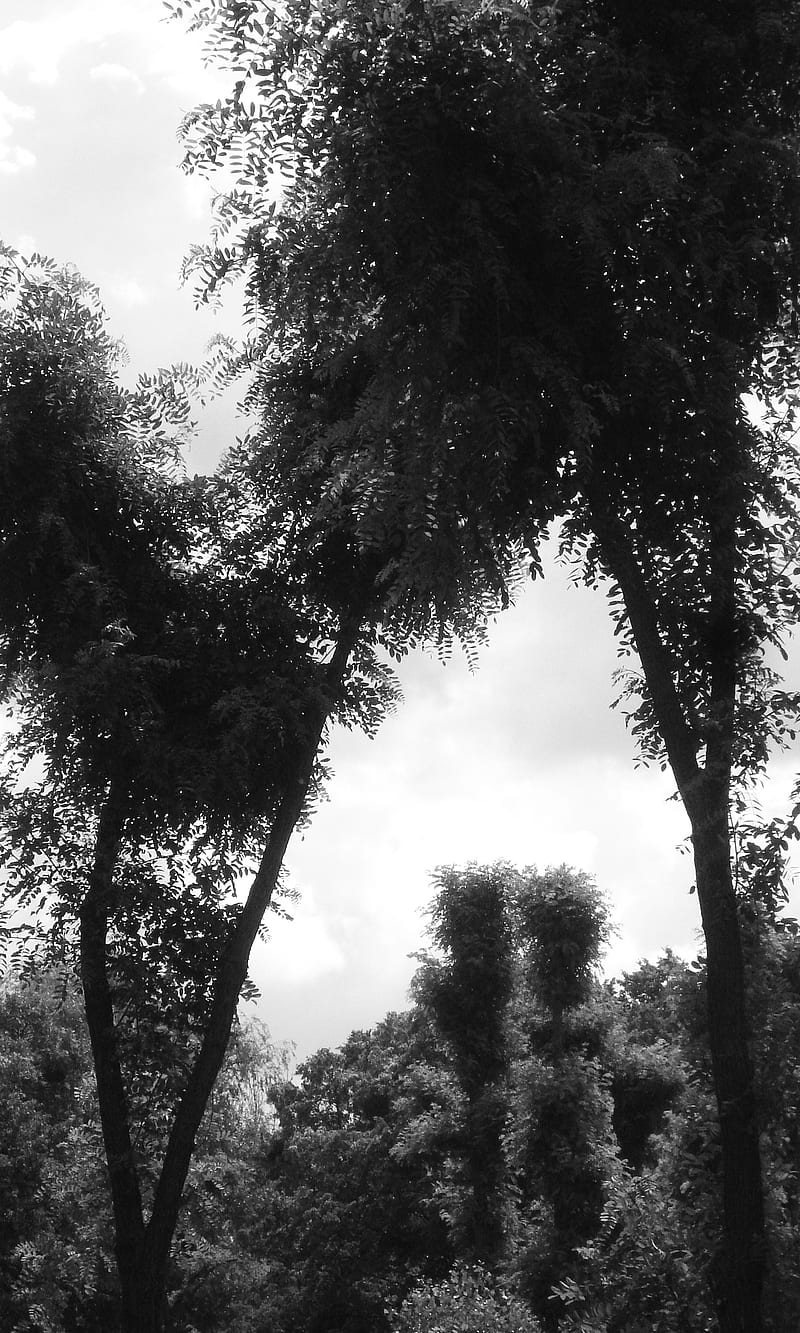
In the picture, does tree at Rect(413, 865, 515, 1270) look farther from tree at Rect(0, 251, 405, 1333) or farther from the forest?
tree at Rect(0, 251, 405, 1333)

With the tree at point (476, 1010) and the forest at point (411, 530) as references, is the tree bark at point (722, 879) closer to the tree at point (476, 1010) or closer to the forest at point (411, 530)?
the forest at point (411, 530)

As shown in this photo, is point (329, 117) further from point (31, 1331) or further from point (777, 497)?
point (31, 1331)

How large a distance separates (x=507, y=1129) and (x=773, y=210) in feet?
56.1

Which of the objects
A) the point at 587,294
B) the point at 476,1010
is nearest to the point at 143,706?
the point at 587,294

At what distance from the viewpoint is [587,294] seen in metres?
7.69

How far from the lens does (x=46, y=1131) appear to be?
72.4 feet

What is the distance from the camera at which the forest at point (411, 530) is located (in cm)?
696

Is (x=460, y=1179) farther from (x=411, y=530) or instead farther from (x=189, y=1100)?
(x=411, y=530)

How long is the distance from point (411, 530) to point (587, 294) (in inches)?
77.2

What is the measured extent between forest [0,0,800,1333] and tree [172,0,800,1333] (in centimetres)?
3

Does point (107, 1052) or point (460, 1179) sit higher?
point (460, 1179)

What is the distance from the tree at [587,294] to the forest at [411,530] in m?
0.03

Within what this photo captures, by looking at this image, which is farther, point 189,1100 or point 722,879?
point 189,1100

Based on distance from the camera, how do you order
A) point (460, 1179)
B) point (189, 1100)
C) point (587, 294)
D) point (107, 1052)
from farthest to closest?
point (460, 1179) < point (107, 1052) < point (189, 1100) < point (587, 294)
